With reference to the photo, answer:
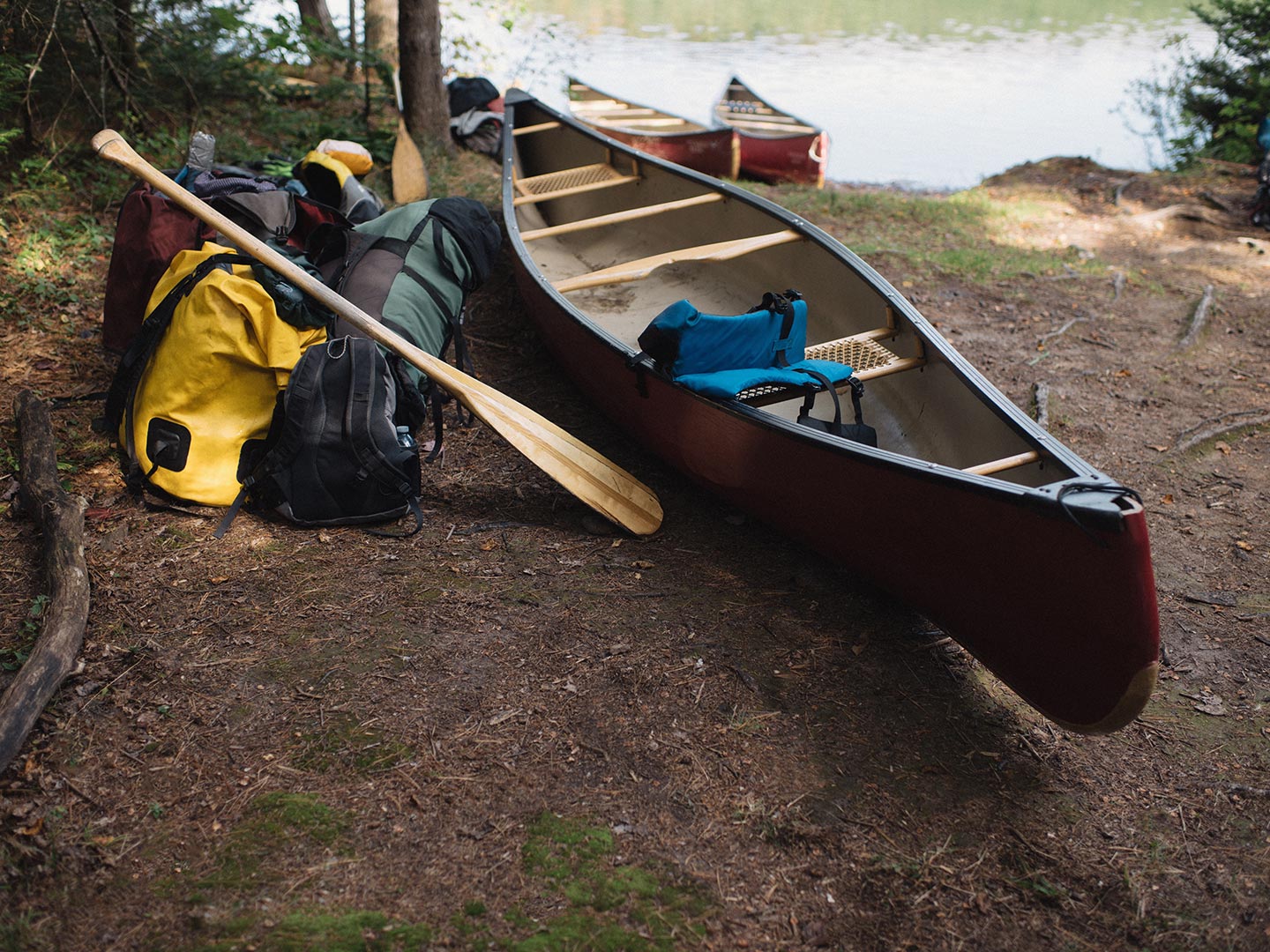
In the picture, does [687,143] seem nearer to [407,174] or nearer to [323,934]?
[407,174]

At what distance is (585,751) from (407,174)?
425 cm

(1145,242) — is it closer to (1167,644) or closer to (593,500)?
(1167,644)

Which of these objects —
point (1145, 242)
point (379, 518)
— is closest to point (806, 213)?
point (1145, 242)

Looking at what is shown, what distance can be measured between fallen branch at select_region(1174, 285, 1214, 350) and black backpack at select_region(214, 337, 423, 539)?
A: 4041 mm

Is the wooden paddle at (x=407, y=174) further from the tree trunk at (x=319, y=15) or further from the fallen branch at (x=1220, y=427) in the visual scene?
the fallen branch at (x=1220, y=427)

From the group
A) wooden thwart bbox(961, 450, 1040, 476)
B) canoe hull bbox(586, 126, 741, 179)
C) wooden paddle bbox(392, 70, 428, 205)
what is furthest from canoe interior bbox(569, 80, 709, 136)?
wooden thwart bbox(961, 450, 1040, 476)

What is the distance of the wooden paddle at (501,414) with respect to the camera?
3160 mm

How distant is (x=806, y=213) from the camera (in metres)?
6.26

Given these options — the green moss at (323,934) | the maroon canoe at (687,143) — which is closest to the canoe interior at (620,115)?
the maroon canoe at (687,143)

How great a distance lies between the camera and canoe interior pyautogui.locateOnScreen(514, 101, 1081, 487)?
9.41 feet

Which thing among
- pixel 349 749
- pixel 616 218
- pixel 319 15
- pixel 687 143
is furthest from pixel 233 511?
pixel 319 15

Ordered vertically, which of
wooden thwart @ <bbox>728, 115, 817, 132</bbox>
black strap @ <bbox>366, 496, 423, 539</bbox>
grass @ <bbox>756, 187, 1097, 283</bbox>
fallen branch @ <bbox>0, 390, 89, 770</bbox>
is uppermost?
wooden thwart @ <bbox>728, 115, 817, 132</bbox>

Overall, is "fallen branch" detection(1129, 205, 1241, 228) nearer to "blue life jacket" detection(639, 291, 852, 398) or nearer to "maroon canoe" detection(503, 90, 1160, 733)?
"maroon canoe" detection(503, 90, 1160, 733)

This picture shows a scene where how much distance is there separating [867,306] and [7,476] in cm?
327
